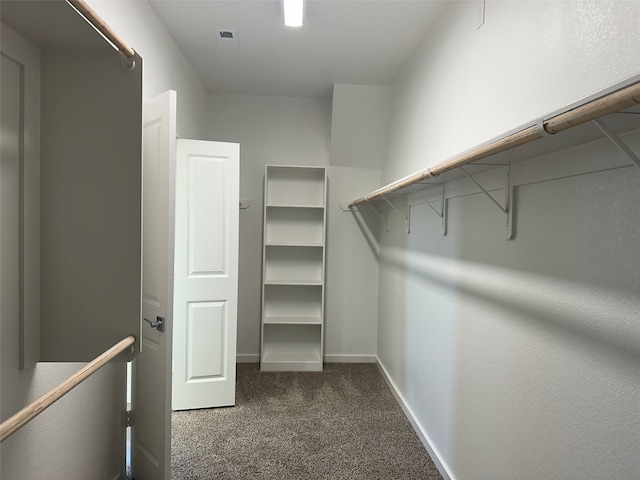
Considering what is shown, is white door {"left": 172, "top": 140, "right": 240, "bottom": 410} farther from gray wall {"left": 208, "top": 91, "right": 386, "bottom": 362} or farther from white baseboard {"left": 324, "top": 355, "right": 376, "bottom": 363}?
white baseboard {"left": 324, "top": 355, "right": 376, "bottom": 363}

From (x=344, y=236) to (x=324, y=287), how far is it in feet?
1.91

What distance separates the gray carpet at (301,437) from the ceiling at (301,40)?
2688 mm

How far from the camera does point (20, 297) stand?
958 mm

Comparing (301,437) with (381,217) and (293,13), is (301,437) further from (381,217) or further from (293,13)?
(293,13)

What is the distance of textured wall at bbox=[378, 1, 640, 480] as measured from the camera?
3.29 feet

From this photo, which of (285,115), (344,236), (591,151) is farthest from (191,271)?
(591,151)

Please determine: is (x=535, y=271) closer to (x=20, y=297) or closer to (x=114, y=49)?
(x=114, y=49)

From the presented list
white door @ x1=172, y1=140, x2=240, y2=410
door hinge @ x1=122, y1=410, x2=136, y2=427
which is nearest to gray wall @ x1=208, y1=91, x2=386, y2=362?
white door @ x1=172, y1=140, x2=240, y2=410

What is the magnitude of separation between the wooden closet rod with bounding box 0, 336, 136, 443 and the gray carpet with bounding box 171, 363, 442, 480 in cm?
152

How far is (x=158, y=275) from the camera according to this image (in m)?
1.82

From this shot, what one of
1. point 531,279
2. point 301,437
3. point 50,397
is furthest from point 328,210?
point 50,397

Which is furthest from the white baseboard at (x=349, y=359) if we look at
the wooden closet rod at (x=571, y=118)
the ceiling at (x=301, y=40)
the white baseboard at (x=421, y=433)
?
the wooden closet rod at (x=571, y=118)

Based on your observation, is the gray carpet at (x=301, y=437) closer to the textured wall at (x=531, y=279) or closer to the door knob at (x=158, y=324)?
the textured wall at (x=531, y=279)

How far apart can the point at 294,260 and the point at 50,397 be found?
318 cm
